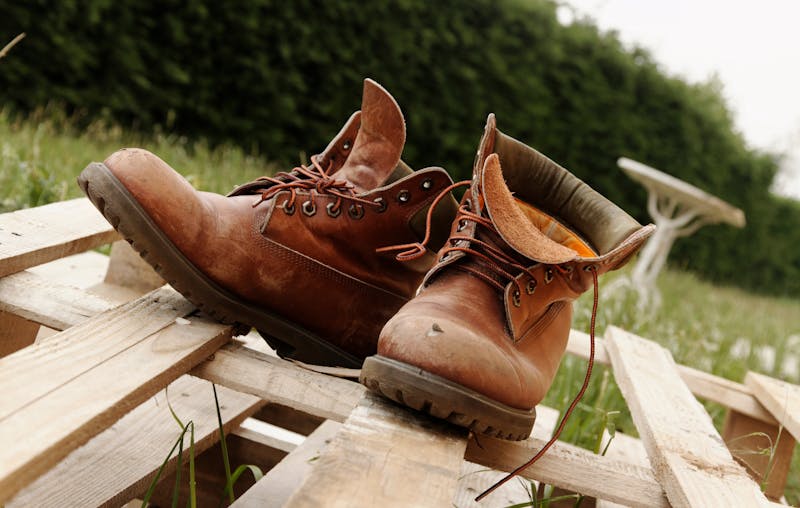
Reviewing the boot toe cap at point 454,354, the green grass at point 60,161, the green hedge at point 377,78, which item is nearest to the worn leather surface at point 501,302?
the boot toe cap at point 454,354

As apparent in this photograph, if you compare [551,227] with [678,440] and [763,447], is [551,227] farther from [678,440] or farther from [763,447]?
[763,447]

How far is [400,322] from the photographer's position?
1026mm

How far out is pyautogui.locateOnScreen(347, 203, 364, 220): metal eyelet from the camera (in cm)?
127

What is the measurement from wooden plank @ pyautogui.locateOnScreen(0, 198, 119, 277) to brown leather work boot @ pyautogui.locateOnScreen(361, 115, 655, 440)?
645 mm

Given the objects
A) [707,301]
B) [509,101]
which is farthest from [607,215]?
[509,101]

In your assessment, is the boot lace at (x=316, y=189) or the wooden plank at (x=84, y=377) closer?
the wooden plank at (x=84, y=377)

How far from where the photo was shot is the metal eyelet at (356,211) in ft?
4.16

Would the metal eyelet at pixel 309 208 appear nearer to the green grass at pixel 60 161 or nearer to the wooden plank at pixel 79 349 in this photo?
the wooden plank at pixel 79 349

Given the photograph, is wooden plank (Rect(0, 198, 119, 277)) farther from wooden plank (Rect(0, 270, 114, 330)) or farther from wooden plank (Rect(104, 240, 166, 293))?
wooden plank (Rect(104, 240, 166, 293))

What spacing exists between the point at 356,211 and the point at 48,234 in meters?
0.57

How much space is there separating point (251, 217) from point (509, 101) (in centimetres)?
683

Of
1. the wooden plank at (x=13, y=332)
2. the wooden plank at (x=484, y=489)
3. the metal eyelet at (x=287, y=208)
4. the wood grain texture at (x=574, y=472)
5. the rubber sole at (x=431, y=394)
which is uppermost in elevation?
the metal eyelet at (x=287, y=208)

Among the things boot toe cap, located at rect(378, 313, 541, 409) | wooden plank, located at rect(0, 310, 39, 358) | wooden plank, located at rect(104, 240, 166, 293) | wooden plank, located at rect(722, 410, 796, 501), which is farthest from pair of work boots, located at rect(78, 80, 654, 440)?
wooden plank, located at rect(722, 410, 796, 501)

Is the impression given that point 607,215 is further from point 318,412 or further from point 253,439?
point 253,439
